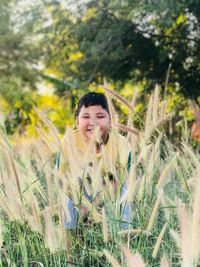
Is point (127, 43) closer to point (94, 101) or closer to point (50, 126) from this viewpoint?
point (94, 101)

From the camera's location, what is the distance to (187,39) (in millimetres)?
10320

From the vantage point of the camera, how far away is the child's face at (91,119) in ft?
9.25

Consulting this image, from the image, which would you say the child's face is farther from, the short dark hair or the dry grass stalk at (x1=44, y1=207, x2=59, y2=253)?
the dry grass stalk at (x1=44, y1=207, x2=59, y2=253)

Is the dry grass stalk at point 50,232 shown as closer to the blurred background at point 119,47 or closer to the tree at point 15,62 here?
the blurred background at point 119,47

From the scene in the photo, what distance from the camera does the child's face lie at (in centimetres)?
282

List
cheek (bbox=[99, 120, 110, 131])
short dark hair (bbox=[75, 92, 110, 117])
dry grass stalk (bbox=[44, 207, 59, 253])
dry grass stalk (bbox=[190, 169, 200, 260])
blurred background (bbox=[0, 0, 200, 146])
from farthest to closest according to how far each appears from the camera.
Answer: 1. blurred background (bbox=[0, 0, 200, 146])
2. short dark hair (bbox=[75, 92, 110, 117])
3. cheek (bbox=[99, 120, 110, 131])
4. dry grass stalk (bbox=[44, 207, 59, 253])
5. dry grass stalk (bbox=[190, 169, 200, 260])

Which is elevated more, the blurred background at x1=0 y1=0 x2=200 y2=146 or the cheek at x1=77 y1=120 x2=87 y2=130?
the blurred background at x1=0 y1=0 x2=200 y2=146

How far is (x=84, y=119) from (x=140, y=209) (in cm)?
122

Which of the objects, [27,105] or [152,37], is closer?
[152,37]

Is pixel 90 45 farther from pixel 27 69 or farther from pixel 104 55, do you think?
pixel 27 69

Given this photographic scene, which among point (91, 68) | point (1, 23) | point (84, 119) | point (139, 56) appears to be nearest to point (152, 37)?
point (139, 56)

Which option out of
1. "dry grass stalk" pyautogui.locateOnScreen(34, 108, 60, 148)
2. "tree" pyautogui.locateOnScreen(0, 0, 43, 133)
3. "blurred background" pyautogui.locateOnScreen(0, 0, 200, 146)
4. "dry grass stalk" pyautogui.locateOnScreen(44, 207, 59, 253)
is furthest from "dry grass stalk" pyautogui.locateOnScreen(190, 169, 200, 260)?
"tree" pyautogui.locateOnScreen(0, 0, 43, 133)

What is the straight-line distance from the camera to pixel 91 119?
2.86 metres

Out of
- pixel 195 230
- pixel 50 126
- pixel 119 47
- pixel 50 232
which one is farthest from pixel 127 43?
pixel 195 230
